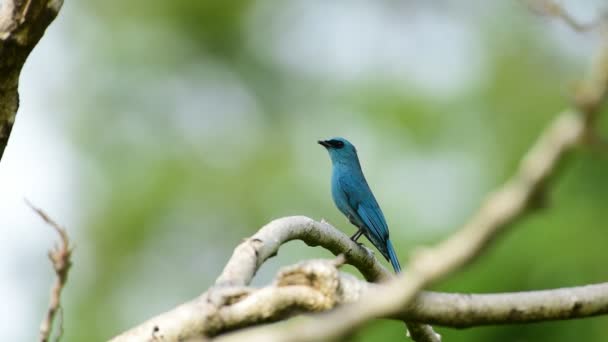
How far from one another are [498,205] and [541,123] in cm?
1609

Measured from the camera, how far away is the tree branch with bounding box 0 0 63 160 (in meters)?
3.90

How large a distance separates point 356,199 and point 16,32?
4.53 metres

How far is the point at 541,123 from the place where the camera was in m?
17.9

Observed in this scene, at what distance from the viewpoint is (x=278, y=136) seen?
79.2 feet

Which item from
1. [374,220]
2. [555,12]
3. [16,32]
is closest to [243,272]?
[16,32]

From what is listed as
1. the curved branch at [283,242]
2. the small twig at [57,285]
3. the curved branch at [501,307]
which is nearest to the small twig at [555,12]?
the curved branch at [501,307]

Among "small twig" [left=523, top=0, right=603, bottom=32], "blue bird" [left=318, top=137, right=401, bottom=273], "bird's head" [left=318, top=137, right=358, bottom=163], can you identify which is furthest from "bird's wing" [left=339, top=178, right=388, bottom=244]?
"small twig" [left=523, top=0, right=603, bottom=32]

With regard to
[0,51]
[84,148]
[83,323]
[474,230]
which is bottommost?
[474,230]

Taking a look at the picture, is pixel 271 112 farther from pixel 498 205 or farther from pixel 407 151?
pixel 498 205

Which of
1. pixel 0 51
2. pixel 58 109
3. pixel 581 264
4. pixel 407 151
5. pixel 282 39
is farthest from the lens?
pixel 282 39

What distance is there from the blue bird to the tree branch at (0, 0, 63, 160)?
3.91 m

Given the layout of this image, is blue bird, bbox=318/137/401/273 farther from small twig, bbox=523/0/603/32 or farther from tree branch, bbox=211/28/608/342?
tree branch, bbox=211/28/608/342

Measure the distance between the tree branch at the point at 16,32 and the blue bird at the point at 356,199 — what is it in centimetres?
391

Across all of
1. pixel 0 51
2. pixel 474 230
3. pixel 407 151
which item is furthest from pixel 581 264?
pixel 474 230
